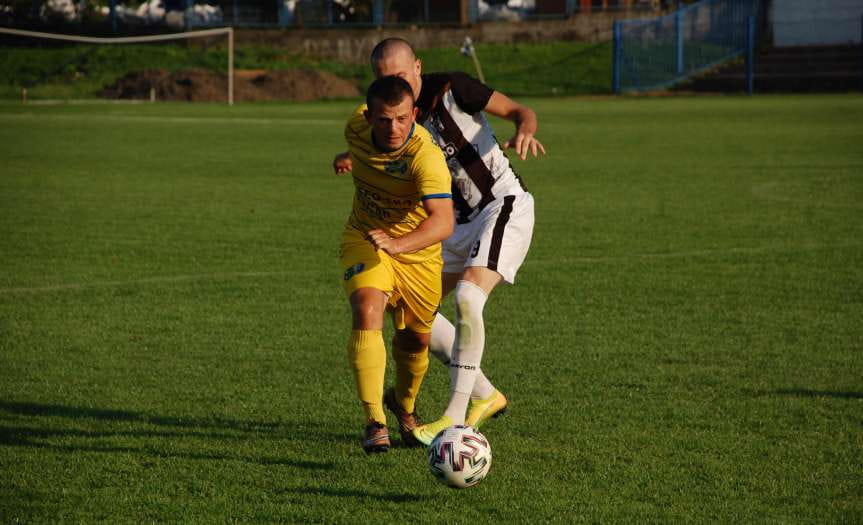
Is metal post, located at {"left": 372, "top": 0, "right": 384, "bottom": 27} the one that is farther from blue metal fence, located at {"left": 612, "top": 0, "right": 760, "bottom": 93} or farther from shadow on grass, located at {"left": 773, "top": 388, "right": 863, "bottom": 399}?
shadow on grass, located at {"left": 773, "top": 388, "right": 863, "bottom": 399}

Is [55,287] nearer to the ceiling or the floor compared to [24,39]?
nearer to the floor

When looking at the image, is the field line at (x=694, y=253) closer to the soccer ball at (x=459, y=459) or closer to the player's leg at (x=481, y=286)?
the player's leg at (x=481, y=286)

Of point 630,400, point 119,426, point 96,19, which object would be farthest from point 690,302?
point 96,19

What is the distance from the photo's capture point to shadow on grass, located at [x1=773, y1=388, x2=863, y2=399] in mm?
6480


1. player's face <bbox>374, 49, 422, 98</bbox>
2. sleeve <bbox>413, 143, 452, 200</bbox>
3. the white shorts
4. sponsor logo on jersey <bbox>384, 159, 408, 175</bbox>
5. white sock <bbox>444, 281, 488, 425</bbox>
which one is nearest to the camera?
sleeve <bbox>413, 143, 452, 200</bbox>

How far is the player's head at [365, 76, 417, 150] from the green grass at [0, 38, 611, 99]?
136 ft

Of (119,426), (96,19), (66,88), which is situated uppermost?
(96,19)

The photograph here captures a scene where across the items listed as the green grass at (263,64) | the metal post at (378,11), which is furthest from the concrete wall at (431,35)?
the metal post at (378,11)

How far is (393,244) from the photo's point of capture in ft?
16.7

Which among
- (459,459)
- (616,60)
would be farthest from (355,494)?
(616,60)

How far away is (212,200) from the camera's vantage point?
16.1 m

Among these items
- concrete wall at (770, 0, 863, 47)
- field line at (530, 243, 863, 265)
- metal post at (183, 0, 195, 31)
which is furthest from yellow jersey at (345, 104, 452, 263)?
metal post at (183, 0, 195, 31)

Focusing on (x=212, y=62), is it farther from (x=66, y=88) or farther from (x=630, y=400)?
(x=630, y=400)

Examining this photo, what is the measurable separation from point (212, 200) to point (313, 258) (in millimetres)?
5129
